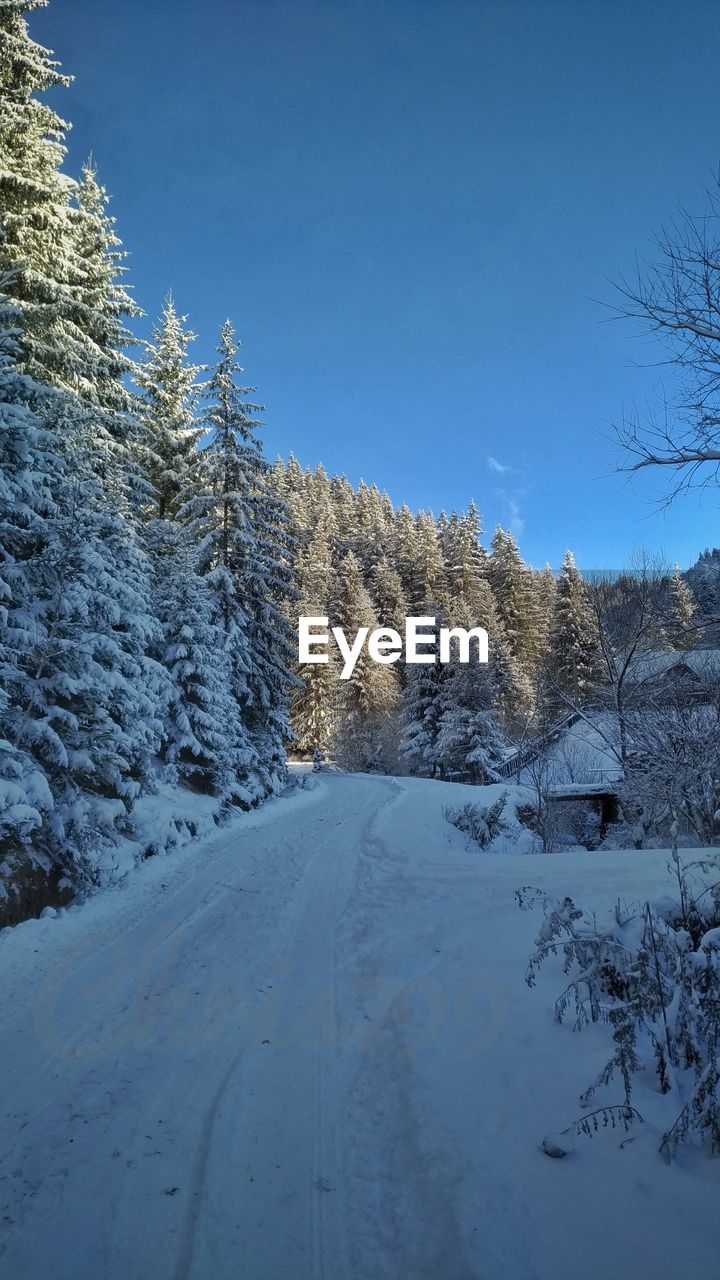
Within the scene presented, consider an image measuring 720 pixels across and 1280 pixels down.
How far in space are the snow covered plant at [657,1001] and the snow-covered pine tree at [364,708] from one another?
31.0 m

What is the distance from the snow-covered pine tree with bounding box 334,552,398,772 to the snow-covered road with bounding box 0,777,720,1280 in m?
29.2

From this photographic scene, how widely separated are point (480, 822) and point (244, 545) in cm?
1100

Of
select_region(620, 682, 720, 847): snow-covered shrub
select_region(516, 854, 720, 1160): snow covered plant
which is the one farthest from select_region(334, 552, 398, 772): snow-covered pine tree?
select_region(516, 854, 720, 1160): snow covered plant

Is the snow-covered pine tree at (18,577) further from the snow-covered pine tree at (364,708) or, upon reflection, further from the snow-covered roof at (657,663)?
the snow-covered pine tree at (364,708)

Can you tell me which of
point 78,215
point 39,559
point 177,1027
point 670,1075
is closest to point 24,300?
point 78,215

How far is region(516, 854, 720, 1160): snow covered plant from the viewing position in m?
2.87

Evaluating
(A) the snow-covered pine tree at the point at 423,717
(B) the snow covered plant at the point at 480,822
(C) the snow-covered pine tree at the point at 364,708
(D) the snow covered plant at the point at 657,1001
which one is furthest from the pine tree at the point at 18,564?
(C) the snow-covered pine tree at the point at 364,708

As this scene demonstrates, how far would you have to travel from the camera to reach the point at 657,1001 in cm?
337

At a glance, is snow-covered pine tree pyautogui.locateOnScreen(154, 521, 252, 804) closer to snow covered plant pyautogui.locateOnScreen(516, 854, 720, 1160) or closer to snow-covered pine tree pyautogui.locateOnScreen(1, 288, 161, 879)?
snow-covered pine tree pyautogui.locateOnScreen(1, 288, 161, 879)

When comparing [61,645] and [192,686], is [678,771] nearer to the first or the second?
[61,645]

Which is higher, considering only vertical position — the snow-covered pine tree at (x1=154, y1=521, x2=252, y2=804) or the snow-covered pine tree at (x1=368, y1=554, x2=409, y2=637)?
the snow-covered pine tree at (x1=368, y1=554, x2=409, y2=637)

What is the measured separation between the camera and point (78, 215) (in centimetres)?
1170

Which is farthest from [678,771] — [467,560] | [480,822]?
[467,560]

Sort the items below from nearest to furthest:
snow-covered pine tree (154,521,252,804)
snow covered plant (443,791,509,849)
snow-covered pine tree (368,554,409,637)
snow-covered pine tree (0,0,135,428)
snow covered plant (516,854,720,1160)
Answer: snow covered plant (516,854,720,1160) < snow-covered pine tree (0,0,135,428) < snow covered plant (443,791,509,849) < snow-covered pine tree (154,521,252,804) < snow-covered pine tree (368,554,409,637)
